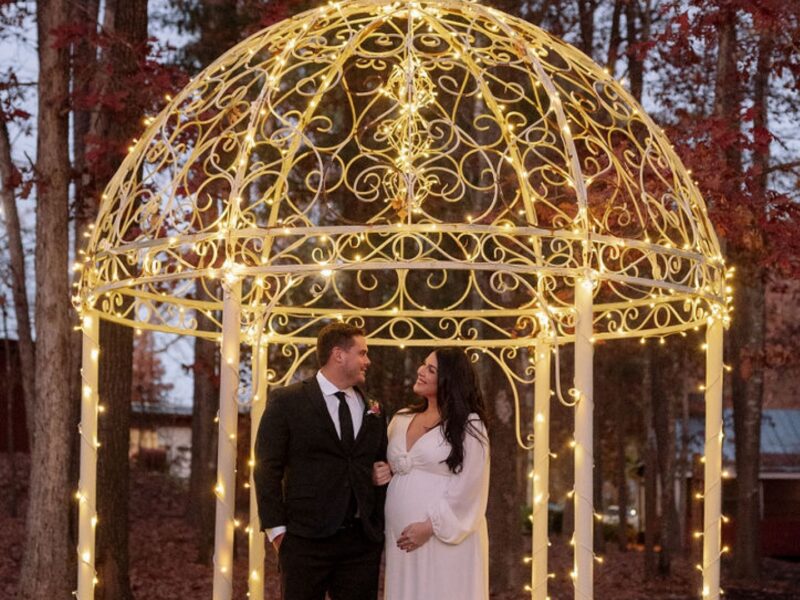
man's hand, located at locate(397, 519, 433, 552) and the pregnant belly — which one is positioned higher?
the pregnant belly

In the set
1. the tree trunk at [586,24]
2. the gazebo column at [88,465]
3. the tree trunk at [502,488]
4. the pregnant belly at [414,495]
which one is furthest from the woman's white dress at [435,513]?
the tree trunk at [586,24]

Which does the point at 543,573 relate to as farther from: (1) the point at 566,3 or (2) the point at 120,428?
(1) the point at 566,3

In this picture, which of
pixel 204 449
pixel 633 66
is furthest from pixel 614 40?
pixel 204 449

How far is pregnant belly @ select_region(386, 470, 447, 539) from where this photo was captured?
6.33 metres

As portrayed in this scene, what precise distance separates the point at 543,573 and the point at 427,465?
2.06m

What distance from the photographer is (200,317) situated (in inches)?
783

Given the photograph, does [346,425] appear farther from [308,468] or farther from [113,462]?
[113,462]

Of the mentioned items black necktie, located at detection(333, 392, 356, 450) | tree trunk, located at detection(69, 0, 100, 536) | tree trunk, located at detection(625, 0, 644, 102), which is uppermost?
tree trunk, located at detection(625, 0, 644, 102)

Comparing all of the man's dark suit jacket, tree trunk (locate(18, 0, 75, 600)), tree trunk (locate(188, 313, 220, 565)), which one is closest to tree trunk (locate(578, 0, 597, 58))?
tree trunk (locate(188, 313, 220, 565))

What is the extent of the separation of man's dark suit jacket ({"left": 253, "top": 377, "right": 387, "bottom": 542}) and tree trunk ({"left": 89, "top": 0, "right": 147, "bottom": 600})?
4.21 m

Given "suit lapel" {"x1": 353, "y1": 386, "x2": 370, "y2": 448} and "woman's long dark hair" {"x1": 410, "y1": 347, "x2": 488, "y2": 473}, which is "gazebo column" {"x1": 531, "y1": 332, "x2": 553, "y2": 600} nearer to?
"woman's long dark hair" {"x1": 410, "y1": 347, "x2": 488, "y2": 473}

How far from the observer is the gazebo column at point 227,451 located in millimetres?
6434

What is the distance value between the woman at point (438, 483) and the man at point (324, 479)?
14 centimetres

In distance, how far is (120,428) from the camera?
34.2 ft
